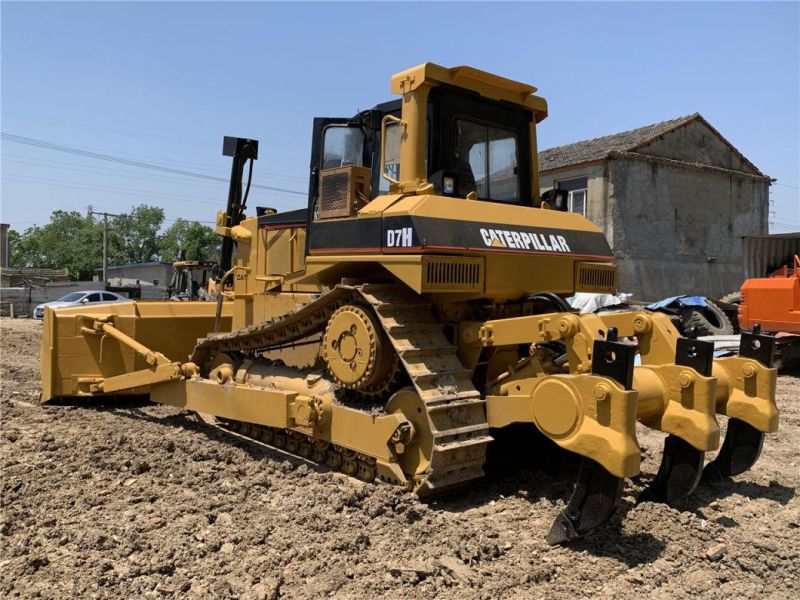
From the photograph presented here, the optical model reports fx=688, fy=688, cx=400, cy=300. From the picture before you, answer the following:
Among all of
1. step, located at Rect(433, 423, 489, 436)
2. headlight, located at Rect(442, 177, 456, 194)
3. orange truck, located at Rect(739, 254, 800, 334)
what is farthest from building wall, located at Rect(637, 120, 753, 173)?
step, located at Rect(433, 423, 489, 436)

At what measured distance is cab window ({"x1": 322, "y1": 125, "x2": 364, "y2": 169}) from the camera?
18.8ft

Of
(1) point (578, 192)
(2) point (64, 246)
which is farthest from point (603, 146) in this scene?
(2) point (64, 246)

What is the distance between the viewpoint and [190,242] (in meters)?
63.1

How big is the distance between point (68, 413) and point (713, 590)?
6453mm

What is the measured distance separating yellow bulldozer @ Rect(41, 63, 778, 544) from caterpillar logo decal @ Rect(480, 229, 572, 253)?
15 mm

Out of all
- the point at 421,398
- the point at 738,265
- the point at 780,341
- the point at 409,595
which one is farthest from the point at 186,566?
the point at 738,265

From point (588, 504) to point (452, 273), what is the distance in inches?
67.8

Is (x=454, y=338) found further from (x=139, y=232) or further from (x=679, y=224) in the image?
(x=139, y=232)

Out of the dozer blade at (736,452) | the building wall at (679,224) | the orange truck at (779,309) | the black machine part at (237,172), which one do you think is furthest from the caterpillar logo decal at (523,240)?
the building wall at (679,224)

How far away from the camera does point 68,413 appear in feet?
24.2

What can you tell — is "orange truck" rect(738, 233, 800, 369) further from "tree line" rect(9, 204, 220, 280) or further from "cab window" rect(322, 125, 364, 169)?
"tree line" rect(9, 204, 220, 280)

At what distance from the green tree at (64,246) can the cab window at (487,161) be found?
2414 inches

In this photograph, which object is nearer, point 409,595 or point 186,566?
point 409,595

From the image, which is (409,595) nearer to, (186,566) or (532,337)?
(186,566)
